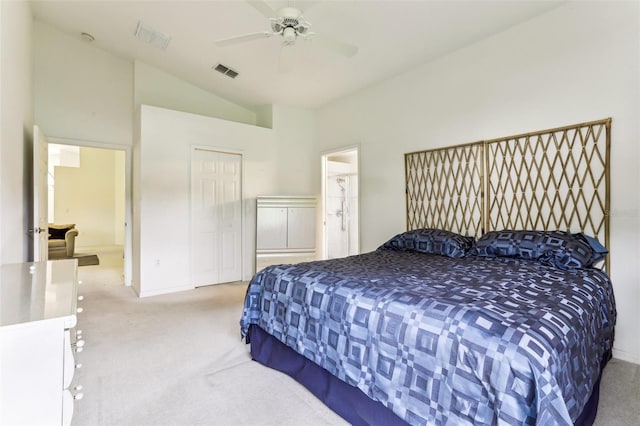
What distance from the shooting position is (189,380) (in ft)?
7.00

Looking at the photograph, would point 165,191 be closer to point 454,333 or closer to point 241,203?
point 241,203

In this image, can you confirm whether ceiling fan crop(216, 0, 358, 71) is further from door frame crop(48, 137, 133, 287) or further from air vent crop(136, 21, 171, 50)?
door frame crop(48, 137, 133, 287)

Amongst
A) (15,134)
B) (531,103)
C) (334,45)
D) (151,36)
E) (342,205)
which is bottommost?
(342,205)

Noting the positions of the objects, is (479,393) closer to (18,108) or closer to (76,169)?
(18,108)

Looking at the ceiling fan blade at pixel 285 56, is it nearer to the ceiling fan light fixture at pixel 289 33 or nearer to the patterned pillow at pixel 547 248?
the ceiling fan light fixture at pixel 289 33

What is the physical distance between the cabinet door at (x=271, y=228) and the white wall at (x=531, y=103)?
4.19ft

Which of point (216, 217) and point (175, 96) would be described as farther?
point (175, 96)

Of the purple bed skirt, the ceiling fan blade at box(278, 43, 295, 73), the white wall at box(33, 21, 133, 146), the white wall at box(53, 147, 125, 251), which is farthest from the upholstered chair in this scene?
the ceiling fan blade at box(278, 43, 295, 73)

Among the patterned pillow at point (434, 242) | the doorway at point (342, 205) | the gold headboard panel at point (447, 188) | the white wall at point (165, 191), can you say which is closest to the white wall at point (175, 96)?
the white wall at point (165, 191)

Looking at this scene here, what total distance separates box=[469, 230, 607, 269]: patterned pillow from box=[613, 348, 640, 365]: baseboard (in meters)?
0.72

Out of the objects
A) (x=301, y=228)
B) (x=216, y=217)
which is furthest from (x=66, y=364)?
(x=301, y=228)

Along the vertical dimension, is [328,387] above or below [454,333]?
below

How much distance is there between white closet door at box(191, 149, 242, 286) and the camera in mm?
4574

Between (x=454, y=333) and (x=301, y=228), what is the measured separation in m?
3.80
